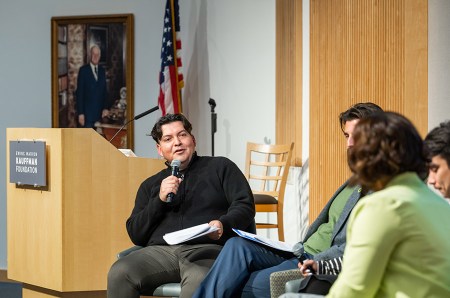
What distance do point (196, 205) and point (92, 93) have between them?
484 centimetres

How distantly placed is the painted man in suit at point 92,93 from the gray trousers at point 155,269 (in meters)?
4.87

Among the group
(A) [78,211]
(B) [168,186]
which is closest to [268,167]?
(A) [78,211]

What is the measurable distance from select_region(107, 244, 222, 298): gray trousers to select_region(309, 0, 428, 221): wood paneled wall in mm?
1345

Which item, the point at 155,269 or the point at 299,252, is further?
the point at 155,269

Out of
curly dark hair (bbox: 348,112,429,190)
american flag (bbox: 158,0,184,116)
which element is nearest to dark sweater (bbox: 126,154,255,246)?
curly dark hair (bbox: 348,112,429,190)

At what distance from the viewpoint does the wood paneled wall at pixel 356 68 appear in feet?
14.6

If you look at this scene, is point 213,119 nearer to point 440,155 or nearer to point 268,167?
point 268,167

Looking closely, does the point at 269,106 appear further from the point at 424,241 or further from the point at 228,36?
the point at 424,241

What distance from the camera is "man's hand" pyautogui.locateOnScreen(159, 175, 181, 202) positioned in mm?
3973

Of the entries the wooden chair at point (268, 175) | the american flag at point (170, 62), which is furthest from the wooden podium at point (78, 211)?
the american flag at point (170, 62)

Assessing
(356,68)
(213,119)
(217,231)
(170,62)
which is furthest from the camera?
(170,62)

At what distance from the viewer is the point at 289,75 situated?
7656 mm

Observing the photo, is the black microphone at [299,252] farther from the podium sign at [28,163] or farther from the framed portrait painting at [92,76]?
the framed portrait painting at [92,76]

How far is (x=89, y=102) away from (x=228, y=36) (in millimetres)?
1625
